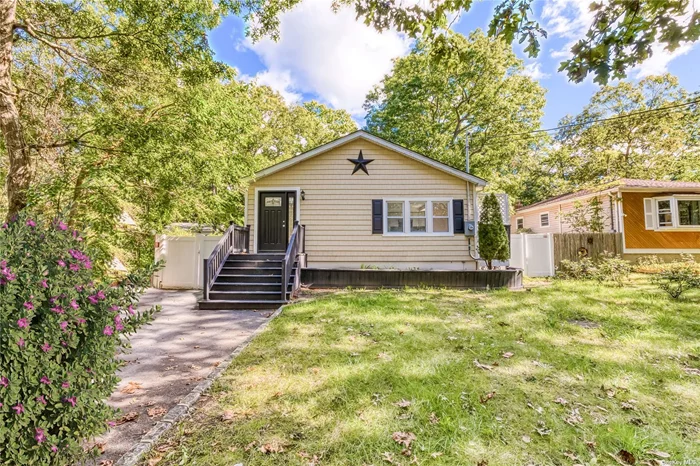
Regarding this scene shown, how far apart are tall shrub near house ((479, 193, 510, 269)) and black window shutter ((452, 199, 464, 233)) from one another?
77 centimetres

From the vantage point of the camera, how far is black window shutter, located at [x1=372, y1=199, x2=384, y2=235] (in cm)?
1034

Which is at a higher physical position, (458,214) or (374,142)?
(374,142)

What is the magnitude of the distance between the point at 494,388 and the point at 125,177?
23.5 feet

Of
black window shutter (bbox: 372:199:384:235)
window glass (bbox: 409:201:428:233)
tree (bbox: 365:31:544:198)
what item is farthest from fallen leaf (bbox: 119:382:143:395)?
tree (bbox: 365:31:544:198)

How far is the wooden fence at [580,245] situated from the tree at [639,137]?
9144 millimetres

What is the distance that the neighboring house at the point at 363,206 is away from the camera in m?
10.3

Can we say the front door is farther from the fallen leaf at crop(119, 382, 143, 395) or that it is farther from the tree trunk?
the fallen leaf at crop(119, 382, 143, 395)

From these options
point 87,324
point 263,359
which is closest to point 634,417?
point 263,359

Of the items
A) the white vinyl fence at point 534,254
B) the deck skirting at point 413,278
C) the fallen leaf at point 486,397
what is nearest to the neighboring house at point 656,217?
the white vinyl fence at point 534,254

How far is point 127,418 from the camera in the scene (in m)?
2.67

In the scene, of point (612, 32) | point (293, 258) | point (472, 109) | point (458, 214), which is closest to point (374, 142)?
point (458, 214)

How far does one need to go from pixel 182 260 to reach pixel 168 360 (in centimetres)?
633

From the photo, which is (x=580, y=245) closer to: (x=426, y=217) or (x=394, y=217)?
(x=426, y=217)

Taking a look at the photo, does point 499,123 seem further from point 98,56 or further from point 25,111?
point 25,111
